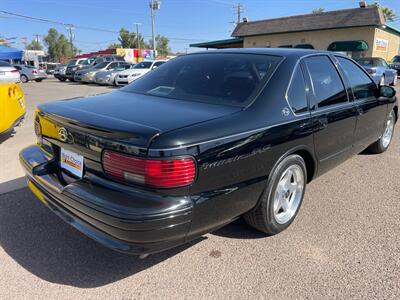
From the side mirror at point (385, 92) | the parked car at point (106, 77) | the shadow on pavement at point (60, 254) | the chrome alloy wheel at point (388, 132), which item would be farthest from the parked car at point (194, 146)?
the parked car at point (106, 77)

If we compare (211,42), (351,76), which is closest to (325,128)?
(351,76)

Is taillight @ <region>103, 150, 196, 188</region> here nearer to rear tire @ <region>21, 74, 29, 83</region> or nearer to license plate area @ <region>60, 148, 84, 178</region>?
license plate area @ <region>60, 148, 84, 178</region>

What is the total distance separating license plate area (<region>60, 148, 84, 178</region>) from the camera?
2.43 metres

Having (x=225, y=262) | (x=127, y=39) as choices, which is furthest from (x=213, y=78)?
(x=127, y=39)

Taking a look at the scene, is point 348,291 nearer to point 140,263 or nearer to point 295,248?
point 295,248

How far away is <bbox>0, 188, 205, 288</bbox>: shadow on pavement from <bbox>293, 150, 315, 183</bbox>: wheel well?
1.27 meters

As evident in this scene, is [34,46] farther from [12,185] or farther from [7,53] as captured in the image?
[12,185]

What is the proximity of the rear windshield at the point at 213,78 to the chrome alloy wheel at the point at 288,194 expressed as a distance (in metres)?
0.80

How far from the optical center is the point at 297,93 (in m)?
2.99

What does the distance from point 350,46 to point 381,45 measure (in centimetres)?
407

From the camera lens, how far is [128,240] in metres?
2.10

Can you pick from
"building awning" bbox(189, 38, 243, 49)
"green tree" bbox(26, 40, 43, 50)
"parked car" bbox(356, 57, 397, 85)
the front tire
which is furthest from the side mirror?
"green tree" bbox(26, 40, 43, 50)

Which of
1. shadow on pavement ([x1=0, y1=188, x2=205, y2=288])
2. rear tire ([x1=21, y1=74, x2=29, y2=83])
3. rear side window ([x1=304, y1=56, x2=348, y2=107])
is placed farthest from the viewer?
rear tire ([x1=21, y1=74, x2=29, y2=83])

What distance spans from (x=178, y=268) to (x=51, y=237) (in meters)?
1.18
